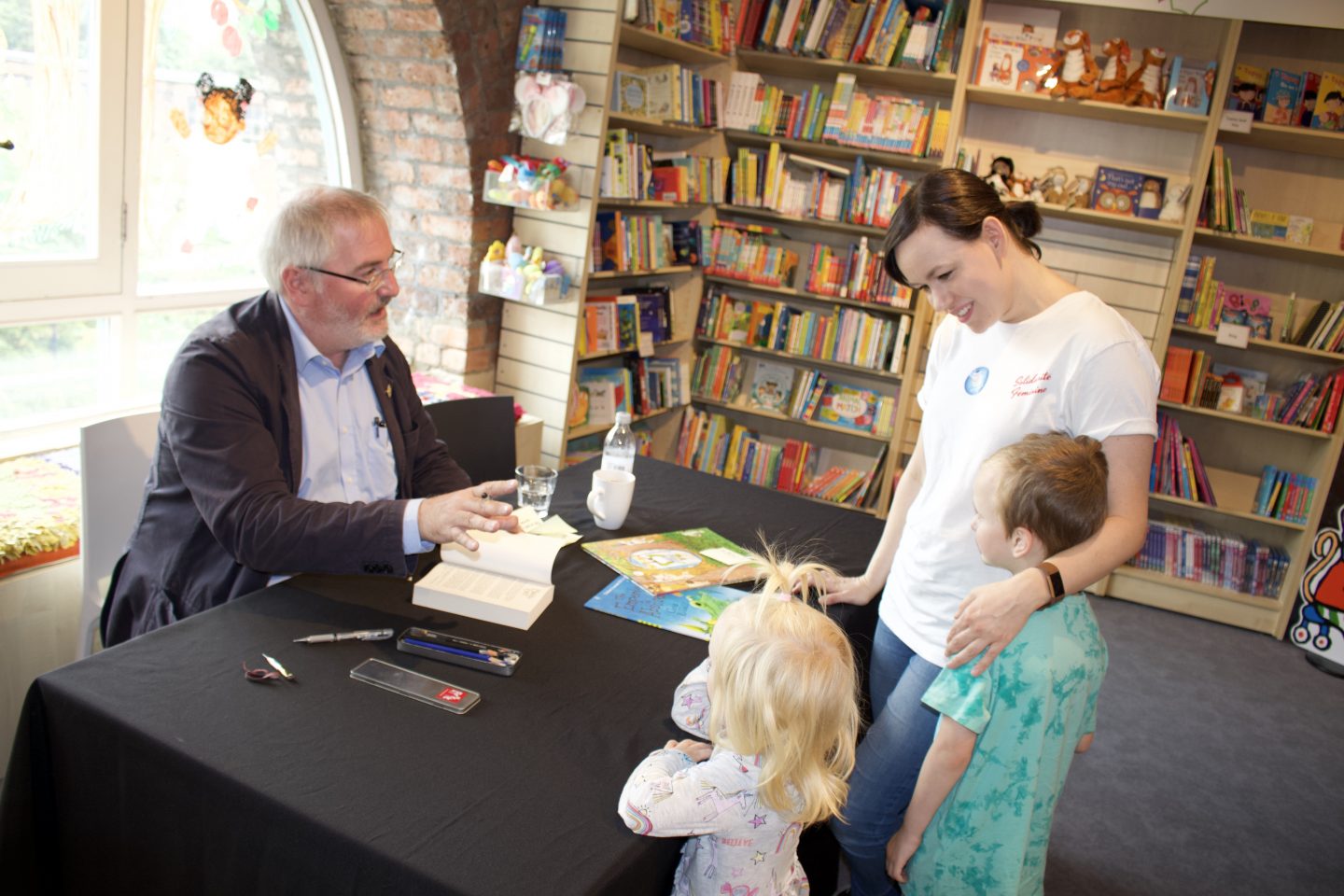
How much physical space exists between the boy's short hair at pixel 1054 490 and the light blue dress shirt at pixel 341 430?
3.97ft

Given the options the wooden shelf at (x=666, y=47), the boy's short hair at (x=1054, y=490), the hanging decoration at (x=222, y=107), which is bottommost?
the boy's short hair at (x=1054, y=490)

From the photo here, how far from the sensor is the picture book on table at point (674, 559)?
6.07ft

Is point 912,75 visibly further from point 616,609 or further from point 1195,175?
point 616,609

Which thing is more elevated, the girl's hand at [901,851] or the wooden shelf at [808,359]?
the wooden shelf at [808,359]

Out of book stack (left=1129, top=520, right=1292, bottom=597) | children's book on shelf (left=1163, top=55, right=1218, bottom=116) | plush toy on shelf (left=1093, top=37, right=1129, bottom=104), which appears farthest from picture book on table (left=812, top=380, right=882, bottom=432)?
children's book on shelf (left=1163, top=55, right=1218, bottom=116)

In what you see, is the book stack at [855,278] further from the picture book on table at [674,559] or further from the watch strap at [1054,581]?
the watch strap at [1054,581]

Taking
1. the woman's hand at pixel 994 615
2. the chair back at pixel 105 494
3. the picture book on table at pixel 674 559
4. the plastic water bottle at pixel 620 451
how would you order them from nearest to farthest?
the woman's hand at pixel 994 615 < the picture book on table at pixel 674 559 < the chair back at pixel 105 494 < the plastic water bottle at pixel 620 451

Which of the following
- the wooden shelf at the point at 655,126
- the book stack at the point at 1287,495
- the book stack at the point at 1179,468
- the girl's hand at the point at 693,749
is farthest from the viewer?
the book stack at the point at 1179,468

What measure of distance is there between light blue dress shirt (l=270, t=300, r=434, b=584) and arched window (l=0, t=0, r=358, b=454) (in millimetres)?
1444

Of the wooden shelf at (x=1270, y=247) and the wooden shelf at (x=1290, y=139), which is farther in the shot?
the wooden shelf at (x=1270, y=247)

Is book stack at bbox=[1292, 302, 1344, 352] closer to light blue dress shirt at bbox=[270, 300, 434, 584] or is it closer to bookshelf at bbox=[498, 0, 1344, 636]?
bookshelf at bbox=[498, 0, 1344, 636]

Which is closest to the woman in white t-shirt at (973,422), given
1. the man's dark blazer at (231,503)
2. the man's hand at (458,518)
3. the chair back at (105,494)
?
the man's hand at (458,518)

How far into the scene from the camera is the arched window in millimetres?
2707

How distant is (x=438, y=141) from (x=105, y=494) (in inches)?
79.0
